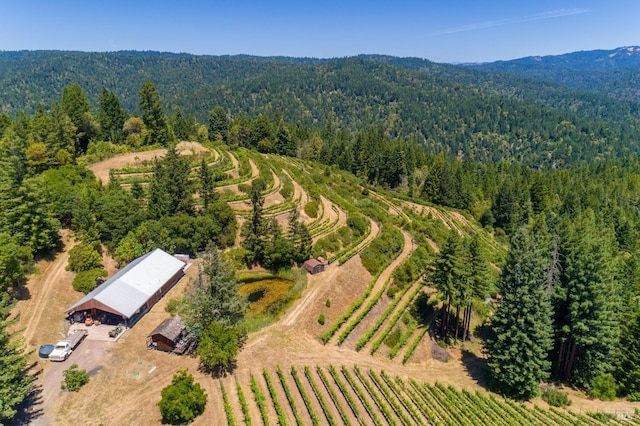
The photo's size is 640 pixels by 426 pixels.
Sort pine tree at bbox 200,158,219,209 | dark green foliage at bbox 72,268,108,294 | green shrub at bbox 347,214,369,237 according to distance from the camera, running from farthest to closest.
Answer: green shrub at bbox 347,214,369,237
pine tree at bbox 200,158,219,209
dark green foliage at bbox 72,268,108,294

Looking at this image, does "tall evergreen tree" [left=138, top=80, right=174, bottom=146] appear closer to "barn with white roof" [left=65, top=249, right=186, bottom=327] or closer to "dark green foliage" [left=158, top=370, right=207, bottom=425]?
"barn with white roof" [left=65, top=249, right=186, bottom=327]

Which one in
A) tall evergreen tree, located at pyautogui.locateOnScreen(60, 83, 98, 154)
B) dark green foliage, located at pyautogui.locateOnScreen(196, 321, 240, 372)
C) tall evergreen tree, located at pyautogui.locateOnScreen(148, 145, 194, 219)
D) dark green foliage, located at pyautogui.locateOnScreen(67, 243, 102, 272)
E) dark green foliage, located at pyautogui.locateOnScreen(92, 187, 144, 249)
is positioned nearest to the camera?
dark green foliage, located at pyautogui.locateOnScreen(196, 321, 240, 372)

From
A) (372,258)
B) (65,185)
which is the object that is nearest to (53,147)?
(65,185)

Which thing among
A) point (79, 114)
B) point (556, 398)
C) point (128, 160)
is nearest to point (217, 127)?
point (79, 114)

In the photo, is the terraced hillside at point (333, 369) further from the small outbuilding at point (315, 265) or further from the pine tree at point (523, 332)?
the pine tree at point (523, 332)

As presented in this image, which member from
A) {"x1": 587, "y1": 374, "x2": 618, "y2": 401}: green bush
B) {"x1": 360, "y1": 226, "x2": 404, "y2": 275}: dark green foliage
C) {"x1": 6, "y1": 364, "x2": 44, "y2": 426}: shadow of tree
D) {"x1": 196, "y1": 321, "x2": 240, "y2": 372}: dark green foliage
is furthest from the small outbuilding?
{"x1": 587, "y1": 374, "x2": 618, "y2": 401}: green bush

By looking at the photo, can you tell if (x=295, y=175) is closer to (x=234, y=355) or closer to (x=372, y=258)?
(x=372, y=258)
